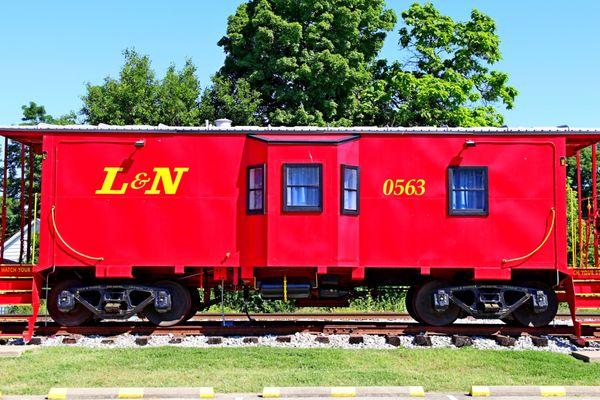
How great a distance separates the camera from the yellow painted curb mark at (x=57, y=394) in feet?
27.5

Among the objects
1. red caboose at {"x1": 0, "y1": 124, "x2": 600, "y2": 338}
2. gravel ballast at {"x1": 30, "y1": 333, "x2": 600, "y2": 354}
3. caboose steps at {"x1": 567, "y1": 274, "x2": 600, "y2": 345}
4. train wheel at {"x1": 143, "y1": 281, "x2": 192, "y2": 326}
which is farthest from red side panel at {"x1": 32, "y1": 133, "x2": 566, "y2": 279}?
gravel ballast at {"x1": 30, "y1": 333, "x2": 600, "y2": 354}

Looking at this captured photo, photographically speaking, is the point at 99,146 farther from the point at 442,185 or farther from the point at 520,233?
the point at 520,233

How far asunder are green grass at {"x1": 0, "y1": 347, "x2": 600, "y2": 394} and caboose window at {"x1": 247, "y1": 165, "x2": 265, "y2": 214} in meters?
2.88

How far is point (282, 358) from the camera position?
10.9 meters

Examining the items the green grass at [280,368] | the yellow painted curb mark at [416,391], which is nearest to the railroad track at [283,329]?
the green grass at [280,368]

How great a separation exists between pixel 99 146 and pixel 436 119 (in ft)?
57.8

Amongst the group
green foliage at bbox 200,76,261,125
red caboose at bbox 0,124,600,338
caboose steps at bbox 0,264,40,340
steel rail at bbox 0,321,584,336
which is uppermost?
green foliage at bbox 200,76,261,125

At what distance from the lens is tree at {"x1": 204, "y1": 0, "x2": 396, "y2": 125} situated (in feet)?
91.1

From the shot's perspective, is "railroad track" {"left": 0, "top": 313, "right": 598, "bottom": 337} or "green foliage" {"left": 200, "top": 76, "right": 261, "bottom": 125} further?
"green foliage" {"left": 200, "top": 76, "right": 261, "bottom": 125}

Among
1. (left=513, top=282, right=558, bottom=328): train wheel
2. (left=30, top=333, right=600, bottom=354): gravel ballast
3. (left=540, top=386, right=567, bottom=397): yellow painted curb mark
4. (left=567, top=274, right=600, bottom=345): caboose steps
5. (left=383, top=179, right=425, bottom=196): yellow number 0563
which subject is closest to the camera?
(left=540, top=386, right=567, bottom=397): yellow painted curb mark

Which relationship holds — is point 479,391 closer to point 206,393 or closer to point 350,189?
point 206,393

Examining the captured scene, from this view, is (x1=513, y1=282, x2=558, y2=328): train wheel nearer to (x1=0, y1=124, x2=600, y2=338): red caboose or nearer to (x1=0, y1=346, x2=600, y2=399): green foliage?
(x1=0, y1=124, x2=600, y2=338): red caboose

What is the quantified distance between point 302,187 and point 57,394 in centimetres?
619

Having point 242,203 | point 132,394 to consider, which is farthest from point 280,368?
point 242,203
